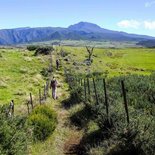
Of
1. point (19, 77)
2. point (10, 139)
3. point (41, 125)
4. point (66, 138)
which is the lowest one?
point (19, 77)

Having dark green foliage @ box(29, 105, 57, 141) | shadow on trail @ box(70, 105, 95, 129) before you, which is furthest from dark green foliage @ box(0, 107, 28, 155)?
shadow on trail @ box(70, 105, 95, 129)

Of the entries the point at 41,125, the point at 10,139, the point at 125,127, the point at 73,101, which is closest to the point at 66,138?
the point at 41,125

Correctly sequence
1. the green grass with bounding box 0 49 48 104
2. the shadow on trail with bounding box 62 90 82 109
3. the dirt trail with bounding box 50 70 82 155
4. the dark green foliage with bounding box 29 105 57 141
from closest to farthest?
the dirt trail with bounding box 50 70 82 155, the dark green foliage with bounding box 29 105 57 141, the shadow on trail with bounding box 62 90 82 109, the green grass with bounding box 0 49 48 104

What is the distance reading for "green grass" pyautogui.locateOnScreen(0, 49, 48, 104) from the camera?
146 ft

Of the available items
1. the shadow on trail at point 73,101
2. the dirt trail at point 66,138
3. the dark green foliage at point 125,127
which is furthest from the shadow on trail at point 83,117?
the shadow on trail at point 73,101

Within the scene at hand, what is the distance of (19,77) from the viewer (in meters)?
59.2

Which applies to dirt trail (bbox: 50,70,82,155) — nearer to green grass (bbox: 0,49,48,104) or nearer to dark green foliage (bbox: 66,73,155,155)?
dark green foliage (bbox: 66,73,155,155)

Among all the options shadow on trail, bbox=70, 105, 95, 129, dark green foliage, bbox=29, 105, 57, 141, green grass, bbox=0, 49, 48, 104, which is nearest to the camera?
dark green foliage, bbox=29, 105, 57, 141

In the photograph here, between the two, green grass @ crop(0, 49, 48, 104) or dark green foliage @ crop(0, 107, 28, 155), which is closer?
dark green foliage @ crop(0, 107, 28, 155)

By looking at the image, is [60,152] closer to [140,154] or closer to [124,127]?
[124,127]

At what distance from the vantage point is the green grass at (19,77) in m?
44.6

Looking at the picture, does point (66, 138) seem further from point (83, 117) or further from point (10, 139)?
point (10, 139)

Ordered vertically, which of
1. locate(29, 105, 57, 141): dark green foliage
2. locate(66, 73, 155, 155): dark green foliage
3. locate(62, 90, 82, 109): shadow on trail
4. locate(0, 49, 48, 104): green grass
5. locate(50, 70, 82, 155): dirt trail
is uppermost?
locate(66, 73, 155, 155): dark green foliage

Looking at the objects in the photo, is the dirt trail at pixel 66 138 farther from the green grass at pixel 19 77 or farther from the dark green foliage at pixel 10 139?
the green grass at pixel 19 77
